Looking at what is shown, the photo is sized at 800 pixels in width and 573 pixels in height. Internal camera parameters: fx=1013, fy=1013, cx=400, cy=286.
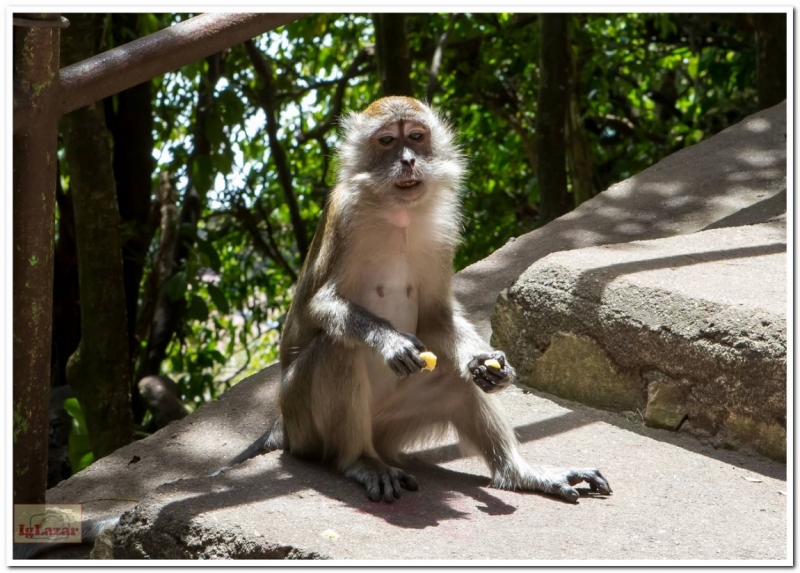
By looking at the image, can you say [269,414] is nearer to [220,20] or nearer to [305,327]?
[305,327]

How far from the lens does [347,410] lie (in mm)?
4168

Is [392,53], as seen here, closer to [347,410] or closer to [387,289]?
[387,289]

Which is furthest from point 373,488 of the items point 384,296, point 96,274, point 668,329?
point 96,274

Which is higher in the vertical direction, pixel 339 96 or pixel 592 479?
pixel 339 96

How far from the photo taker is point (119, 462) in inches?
205

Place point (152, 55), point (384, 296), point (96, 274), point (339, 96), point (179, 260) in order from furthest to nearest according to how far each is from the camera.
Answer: point (339, 96) < point (179, 260) < point (96, 274) < point (384, 296) < point (152, 55)

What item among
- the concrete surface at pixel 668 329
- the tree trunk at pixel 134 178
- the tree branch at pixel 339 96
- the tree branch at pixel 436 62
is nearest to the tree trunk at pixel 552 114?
the tree branch at pixel 436 62

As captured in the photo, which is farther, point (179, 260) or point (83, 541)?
point (179, 260)

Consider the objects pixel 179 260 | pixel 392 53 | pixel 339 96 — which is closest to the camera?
pixel 392 53

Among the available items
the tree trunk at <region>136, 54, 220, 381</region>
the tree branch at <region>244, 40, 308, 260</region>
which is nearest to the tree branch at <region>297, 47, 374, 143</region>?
the tree branch at <region>244, 40, 308, 260</region>

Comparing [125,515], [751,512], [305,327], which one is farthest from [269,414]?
[751,512]

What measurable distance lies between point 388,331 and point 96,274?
3.33 metres

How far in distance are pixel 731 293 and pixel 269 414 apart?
249cm

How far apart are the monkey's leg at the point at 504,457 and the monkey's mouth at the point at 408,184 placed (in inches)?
36.3
